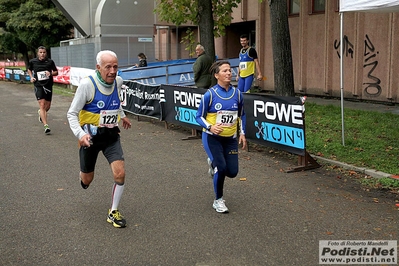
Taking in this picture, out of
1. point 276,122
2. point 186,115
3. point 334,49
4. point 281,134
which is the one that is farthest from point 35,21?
point 281,134

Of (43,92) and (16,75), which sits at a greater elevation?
(16,75)

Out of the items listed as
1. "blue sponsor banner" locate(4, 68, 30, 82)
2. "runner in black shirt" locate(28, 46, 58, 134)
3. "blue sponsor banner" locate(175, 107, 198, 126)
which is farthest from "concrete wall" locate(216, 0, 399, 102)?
"blue sponsor banner" locate(4, 68, 30, 82)

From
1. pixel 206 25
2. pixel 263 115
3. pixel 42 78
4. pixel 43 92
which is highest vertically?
pixel 206 25

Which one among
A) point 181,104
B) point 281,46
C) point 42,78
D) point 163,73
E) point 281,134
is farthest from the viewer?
point 163,73

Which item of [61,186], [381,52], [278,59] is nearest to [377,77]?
[381,52]

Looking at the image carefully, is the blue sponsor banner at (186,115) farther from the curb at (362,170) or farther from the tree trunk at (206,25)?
the tree trunk at (206,25)

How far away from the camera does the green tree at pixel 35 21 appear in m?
33.3

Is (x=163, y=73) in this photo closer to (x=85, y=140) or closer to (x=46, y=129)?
(x=46, y=129)

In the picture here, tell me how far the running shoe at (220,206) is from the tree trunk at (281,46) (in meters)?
6.37

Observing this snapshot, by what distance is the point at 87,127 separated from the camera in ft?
17.7

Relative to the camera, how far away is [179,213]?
233 inches

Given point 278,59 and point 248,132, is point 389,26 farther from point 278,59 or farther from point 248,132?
point 248,132

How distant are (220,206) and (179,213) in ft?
1.65

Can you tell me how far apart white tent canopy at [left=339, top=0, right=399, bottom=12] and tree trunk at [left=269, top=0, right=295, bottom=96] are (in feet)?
10.2
